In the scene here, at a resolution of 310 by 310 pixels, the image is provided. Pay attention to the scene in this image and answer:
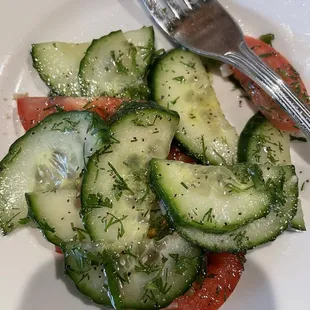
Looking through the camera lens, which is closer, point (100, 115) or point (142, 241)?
point (142, 241)

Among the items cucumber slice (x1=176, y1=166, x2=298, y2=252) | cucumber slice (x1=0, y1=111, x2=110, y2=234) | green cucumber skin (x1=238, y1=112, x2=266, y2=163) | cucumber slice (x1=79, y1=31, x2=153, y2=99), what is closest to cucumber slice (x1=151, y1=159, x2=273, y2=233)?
cucumber slice (x1=176, y1=166, x2=298, y2=252)

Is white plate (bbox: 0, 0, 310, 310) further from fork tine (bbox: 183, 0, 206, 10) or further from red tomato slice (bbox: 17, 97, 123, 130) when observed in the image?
fork tine (bbox: 183, 0, 206, 10)

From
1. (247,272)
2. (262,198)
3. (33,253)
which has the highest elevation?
(262,198)

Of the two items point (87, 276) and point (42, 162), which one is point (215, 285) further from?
point (42, 162)

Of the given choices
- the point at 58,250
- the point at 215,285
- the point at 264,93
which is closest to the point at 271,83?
the point at 264,93

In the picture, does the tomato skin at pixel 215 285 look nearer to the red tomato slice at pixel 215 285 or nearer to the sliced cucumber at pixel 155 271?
the red tomato slice at pixel 215 285

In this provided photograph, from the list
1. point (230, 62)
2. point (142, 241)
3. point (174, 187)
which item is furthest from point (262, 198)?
point (230, 62)

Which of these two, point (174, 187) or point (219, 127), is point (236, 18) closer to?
point (219, 127)
